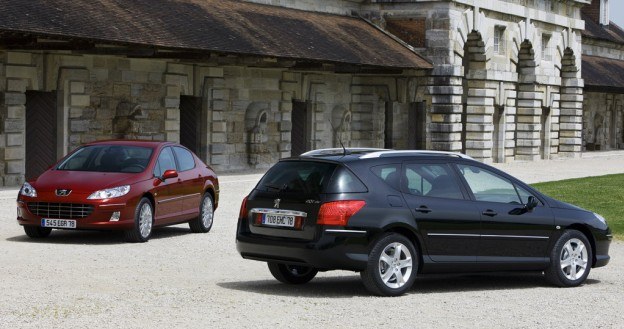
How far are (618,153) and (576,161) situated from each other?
951 centimetres

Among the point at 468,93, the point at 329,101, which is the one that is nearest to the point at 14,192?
the point at 329,101

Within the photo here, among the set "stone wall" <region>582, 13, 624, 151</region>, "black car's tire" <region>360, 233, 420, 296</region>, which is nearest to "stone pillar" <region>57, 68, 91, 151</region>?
"black car's tire" <region>360, 233, 420, 296</region>

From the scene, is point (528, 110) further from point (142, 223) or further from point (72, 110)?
point (142, 223)

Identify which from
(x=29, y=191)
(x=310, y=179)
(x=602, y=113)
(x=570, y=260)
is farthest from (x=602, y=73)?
(x=310, y=179)

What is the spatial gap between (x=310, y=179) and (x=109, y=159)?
588 centimetres

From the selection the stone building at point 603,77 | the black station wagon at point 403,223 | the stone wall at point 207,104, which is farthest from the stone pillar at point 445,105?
the black station wagon at point 403,223

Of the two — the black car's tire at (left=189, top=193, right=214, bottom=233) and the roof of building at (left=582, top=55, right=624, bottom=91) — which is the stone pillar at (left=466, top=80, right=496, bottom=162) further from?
the black car's tire at (left=189, top=193, right=214, bottom=233)

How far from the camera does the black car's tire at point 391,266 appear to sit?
11.8 meters

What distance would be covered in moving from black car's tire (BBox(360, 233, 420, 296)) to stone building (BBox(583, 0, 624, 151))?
4705 centimetres

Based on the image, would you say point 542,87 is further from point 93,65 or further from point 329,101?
point 93,65

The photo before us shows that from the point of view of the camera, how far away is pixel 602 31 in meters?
65.3

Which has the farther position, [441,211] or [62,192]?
[62,192]

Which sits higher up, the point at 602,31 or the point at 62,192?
the point at 602,31

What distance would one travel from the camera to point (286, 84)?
38.2 m
